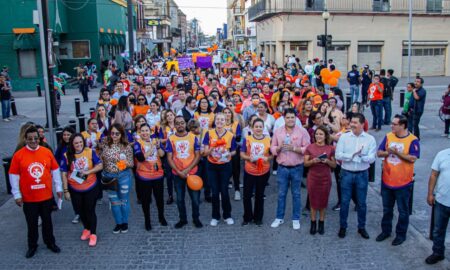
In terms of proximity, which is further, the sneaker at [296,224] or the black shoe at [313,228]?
the sneaker at [296,224]

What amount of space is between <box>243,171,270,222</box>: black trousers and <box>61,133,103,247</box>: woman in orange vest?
2178 millimetres

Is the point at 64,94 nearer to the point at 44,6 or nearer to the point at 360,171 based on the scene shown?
the point at 44,6

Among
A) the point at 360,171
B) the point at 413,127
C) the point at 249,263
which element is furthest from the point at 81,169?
the point at 413,127

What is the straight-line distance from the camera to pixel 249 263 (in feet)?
19.7

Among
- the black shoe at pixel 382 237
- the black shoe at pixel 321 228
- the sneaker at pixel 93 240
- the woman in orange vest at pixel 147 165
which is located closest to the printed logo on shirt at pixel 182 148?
the woman in orange vest at pixel 147 165

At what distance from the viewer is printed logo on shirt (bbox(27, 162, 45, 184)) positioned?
601 centimetres

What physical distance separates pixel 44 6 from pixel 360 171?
11801 millimetres

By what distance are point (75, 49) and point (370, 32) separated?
67.4ft

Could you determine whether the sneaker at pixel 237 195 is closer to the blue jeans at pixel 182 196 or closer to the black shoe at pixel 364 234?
the blue jeans at pixel 182 196

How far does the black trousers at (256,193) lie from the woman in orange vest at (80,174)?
7.15ft

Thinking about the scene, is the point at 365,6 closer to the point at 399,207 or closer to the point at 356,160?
the point at 356,160

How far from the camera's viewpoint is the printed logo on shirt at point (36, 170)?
601cm

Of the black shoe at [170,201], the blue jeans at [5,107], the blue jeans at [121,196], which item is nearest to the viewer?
the blue jeans at [121,196]

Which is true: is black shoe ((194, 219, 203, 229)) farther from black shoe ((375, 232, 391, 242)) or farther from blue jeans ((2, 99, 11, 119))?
blue jeans ((2, 99, 11, 119))
